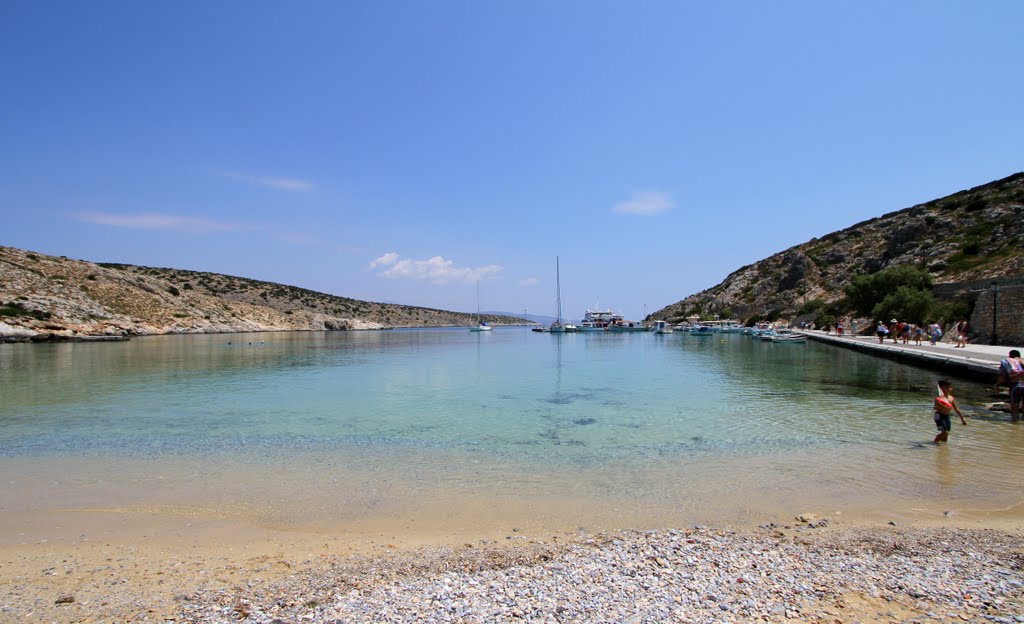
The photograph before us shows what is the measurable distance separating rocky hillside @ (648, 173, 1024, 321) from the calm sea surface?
38.2 m

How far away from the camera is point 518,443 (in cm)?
1249

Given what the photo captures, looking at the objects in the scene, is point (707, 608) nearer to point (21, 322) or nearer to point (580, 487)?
point (580, 487)

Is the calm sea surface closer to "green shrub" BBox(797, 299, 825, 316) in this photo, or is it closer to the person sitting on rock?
the person sitting on rock

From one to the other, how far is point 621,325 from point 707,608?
392 feet

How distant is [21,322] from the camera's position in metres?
55.8

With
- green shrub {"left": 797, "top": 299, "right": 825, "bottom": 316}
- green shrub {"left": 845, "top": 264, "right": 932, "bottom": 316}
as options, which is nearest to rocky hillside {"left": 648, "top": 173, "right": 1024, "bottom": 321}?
green shrub {"left": 797, "top": 299, "right": 825, "bottom": 316}

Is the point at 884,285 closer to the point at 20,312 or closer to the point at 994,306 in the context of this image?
the point at 994,306

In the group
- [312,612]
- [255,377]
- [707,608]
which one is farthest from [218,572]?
[255,377]

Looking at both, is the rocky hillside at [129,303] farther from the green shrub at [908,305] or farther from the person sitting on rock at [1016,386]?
the green shrub at [908,305]

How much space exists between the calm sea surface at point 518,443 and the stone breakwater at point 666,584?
1.78 m

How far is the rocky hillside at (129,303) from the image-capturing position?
198ft

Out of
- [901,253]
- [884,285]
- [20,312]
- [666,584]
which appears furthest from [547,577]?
[901,253]

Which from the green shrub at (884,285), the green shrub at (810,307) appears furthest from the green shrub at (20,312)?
the green shrub at (810,307)

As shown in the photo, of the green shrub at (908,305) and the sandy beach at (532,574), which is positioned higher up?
the green shrub at (908,305)
